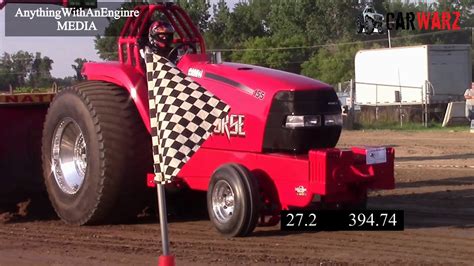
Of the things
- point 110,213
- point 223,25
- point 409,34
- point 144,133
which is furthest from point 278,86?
point 409,34

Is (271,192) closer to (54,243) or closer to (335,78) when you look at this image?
(54,243)

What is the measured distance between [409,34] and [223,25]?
23110mm

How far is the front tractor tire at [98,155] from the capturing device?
31.7 feet

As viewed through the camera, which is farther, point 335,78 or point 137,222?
point 335,78

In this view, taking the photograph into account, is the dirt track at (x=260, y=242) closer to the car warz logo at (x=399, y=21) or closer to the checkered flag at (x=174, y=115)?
the checkered flag at (x=174, y=115)

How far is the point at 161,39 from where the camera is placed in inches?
392

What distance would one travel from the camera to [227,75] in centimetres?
929

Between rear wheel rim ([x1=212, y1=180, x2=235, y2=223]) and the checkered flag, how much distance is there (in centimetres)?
281

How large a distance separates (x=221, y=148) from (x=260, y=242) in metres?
1.16

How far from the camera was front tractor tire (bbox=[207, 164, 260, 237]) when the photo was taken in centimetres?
866

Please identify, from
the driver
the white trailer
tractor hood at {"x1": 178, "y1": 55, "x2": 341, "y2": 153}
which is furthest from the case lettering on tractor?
the white trailer

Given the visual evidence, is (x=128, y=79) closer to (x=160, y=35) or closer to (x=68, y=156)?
(x=160, y=35)

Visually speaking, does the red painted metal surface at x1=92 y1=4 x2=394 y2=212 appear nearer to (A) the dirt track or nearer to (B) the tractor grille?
(B) the tractor grille

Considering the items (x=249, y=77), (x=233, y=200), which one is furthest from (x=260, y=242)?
(x=249, y=77)
